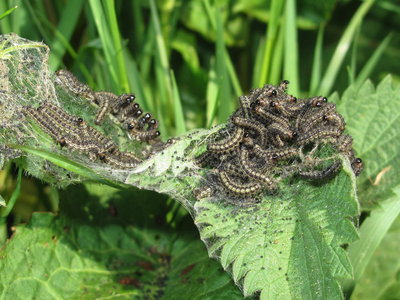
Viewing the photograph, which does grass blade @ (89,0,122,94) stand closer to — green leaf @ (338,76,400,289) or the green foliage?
the green foliage

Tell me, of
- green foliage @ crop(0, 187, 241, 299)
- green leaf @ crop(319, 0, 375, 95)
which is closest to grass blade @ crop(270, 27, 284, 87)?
green leaf @ crop(319, 0, 375, 95)

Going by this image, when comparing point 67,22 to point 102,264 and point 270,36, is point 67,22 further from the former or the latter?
point 102,264

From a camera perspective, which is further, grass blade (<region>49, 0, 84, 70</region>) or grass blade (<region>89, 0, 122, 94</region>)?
grass blade (<region>49, 0, 84, 70</region>)

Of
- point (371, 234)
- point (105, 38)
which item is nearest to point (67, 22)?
point (105, 38)

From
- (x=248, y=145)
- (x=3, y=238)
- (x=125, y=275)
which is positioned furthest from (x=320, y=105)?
(x=3, y=238)

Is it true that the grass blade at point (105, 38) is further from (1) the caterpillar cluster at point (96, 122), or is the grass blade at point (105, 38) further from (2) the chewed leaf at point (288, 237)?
(2) the chewed leaf at point (288, 237)
